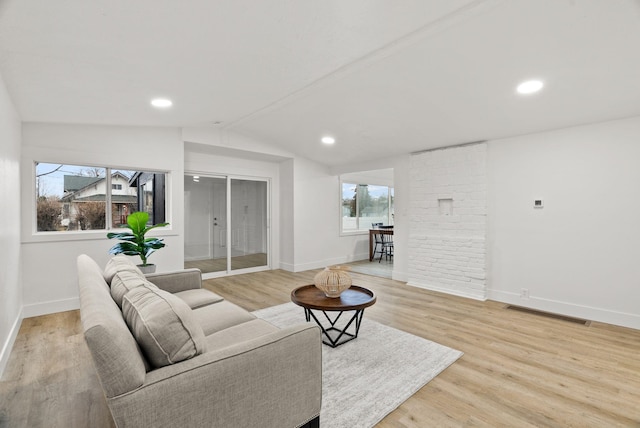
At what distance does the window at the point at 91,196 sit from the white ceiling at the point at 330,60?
29.9 inches

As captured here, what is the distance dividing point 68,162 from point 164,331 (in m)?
3.73

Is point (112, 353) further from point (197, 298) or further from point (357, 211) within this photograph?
point (357, 211)

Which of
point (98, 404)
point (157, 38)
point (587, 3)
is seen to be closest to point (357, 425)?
point (98, 404)

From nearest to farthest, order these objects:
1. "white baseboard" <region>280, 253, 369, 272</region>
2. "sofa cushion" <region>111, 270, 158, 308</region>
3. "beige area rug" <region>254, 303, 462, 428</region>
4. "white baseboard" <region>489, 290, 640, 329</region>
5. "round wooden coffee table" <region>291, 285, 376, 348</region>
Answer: "sofa cushion" <region>111, 270, 158, 308</region> < "beige area rug" <region>254, 303, 462, 428</region> < "round wooden coffee table" <region>291, 285, 376, 348</region> < "white baseboard" <region>489, 290, 640, 329</region> < "white baseboard" <region>280, 253, 369, 272</region>

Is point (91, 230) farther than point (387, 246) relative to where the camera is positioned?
→ No

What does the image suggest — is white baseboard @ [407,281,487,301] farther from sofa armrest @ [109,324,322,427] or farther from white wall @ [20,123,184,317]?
white wall @ [20,123,184,317]

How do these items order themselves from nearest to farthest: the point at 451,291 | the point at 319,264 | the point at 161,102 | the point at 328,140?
the point at 161,102 < the point at 451,291 < the point at 328,140 < the point at 319,264

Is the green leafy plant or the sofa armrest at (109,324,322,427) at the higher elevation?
the green leafy plant

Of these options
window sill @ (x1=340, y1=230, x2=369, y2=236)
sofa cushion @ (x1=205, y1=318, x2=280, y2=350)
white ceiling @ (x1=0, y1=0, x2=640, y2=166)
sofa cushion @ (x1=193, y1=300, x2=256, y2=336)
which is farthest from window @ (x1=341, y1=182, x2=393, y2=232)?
sofa cushion @ (x1=205, y1=318, x2=280, y2=350)

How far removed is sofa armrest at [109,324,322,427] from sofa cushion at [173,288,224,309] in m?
1.33

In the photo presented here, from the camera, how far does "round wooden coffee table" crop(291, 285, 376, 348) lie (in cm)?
249

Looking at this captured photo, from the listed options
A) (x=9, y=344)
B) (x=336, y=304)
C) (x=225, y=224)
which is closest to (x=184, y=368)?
(x=336, y=304)

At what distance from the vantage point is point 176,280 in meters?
2.87

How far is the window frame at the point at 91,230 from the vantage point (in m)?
3.57
